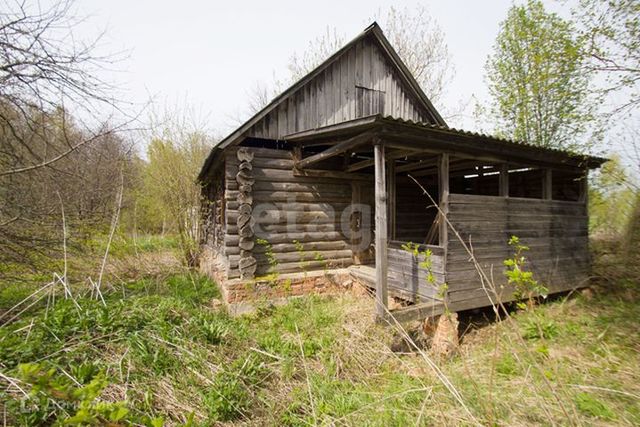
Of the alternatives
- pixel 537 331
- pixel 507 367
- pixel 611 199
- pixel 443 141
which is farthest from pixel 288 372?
pixel 611 199

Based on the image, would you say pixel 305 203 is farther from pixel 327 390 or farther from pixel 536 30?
pixel 536 30

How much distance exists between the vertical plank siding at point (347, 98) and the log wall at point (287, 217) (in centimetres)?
97

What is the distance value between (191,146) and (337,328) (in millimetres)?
9014

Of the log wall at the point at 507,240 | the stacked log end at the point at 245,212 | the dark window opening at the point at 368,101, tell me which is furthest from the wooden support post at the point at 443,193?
the dark window opening at the point at 368,101

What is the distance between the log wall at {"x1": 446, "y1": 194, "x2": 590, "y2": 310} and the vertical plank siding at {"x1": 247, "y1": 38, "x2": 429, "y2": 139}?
182 inches

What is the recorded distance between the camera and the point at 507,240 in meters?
6.02

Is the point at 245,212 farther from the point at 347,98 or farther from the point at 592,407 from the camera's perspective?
the point at 592,407

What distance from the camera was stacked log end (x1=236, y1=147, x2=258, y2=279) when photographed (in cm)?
642

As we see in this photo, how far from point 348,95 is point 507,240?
6.07m

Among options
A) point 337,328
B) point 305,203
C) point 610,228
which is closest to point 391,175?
point 305,203

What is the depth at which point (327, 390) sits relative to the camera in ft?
11.5

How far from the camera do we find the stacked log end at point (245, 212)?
6.42 m

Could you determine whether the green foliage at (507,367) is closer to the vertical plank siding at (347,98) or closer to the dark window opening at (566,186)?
the dark window opening at (566,186)

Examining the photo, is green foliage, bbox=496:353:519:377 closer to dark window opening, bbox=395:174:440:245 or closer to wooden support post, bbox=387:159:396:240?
wooden support post, bbox=387:159:396:240
